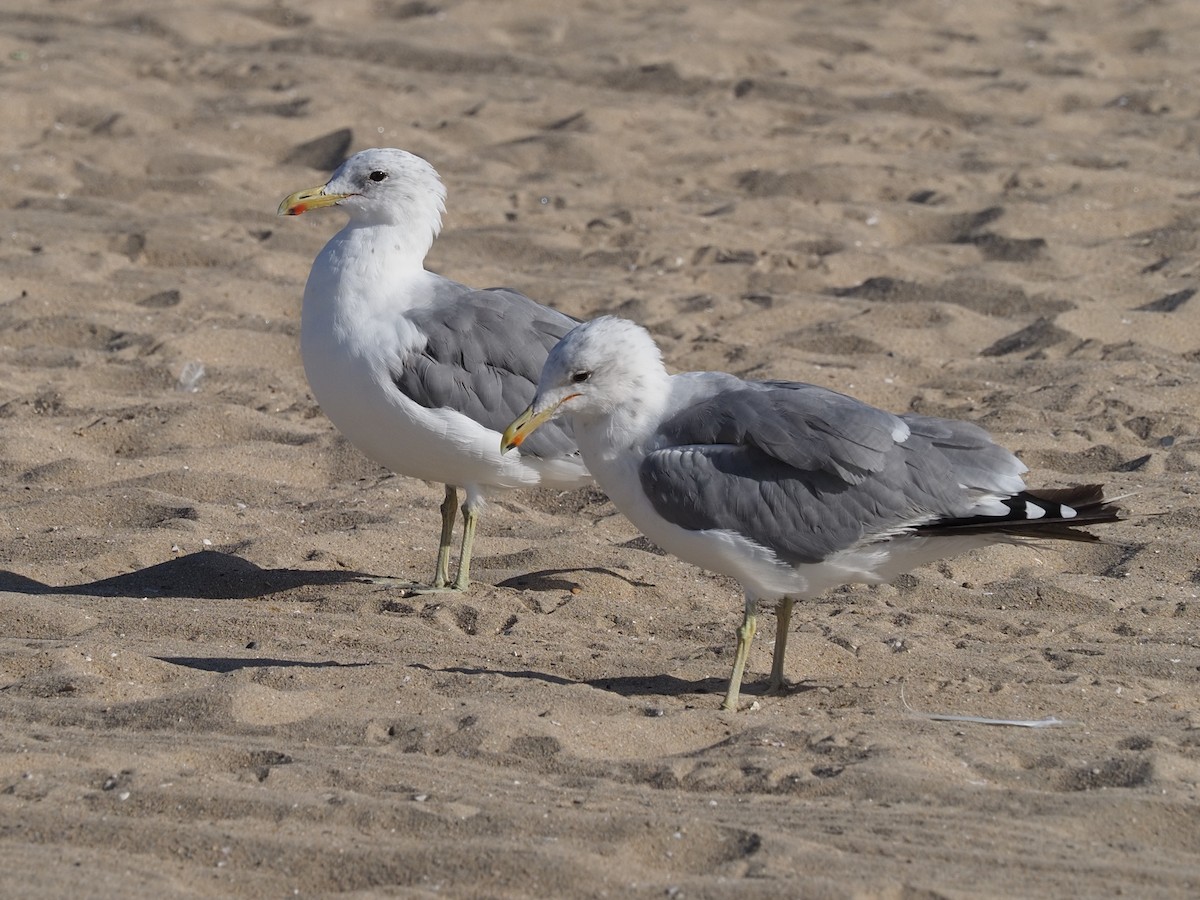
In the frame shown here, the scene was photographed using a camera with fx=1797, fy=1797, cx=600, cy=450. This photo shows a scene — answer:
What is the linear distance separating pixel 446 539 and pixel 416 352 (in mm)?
670

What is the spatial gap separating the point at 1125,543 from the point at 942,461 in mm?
1409

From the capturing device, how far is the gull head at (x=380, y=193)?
6199 millimetres

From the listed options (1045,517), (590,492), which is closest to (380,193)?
(590,492)

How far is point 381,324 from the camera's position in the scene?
19.4 feet

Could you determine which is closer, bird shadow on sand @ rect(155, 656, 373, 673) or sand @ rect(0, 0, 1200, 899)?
sand @ rect(0, 0, 1200, 899)

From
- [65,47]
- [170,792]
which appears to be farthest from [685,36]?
[170,792]

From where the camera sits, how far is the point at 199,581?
5855 mm

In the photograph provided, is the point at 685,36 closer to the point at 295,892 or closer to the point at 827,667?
the point at 827,667

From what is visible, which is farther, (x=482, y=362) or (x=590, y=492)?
(x=590, y=492)

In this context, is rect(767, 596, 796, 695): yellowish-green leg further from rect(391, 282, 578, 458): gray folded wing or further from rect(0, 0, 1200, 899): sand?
rect(391, 282, 578, 458): gray folded wing

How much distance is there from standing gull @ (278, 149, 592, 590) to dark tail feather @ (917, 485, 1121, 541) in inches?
65.3

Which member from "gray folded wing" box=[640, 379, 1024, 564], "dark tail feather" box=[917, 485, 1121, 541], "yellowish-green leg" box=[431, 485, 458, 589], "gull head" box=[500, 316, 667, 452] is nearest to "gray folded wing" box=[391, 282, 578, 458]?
"yellowish-green leg" box=[431, 485, 458, 589]

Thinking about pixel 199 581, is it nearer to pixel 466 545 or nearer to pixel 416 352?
pixel 466 545

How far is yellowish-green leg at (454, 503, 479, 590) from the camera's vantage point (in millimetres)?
5914
